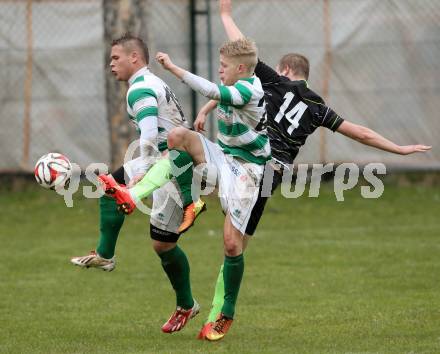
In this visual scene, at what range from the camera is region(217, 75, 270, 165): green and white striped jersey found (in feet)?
24.9

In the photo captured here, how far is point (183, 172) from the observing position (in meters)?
8.27

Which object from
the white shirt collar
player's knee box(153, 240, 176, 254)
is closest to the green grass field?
player's knee box(153, 240, 176, 254)

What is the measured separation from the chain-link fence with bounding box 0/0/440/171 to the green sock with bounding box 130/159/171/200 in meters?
8.01

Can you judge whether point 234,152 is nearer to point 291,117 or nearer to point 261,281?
point 291,117

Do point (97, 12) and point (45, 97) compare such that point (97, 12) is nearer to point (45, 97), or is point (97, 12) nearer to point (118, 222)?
point (45, 97)

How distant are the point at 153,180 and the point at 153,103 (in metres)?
0.54

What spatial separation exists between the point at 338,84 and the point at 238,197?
8928 mm

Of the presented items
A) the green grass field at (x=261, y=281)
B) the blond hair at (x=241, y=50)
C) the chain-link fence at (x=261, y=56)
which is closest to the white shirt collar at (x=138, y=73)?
the blond hair at (x=241, y=50)

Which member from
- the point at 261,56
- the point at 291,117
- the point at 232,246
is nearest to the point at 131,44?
the point at 291,117

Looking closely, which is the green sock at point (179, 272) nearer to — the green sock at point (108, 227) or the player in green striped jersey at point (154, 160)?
the player in green striped jersey at point (154, 160)

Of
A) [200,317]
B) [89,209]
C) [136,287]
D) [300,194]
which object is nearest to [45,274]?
[136,287]

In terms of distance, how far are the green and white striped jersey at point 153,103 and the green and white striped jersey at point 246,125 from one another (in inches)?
19.9

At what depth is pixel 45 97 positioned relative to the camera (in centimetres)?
1628

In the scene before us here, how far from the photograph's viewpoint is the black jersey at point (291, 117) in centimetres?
838
